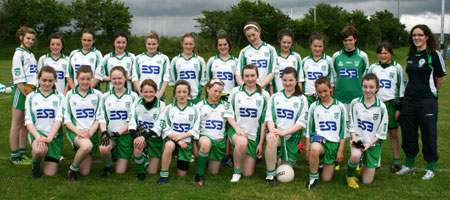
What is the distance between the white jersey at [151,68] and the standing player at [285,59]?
150 centimetres

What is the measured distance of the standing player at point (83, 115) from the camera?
4336 mm

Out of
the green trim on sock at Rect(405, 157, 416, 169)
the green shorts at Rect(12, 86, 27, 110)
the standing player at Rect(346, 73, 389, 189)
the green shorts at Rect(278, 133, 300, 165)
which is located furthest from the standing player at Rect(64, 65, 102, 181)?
the green trim on sock at Rect(405, 157, 416, 169)

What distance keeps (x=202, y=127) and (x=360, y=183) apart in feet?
6.18

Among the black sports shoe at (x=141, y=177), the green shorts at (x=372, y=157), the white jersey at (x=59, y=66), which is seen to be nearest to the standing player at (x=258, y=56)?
the green shorts at (x=372, y=157)

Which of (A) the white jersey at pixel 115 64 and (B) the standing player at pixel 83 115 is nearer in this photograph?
(B) the standing player at pixel 83 115

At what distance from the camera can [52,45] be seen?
16.8 ft

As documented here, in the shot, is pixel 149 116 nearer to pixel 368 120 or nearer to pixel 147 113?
pixel 147 113

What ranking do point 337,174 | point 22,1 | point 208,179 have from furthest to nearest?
point 22,1
point 337,174
point 208,179

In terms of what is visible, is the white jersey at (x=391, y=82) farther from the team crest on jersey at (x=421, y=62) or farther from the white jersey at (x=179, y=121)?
the white jersey at (x=179, y=121)

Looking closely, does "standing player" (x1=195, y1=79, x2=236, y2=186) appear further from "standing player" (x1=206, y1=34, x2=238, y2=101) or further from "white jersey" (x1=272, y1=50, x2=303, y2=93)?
"white jersey" (x1=272, y1=50, x2=303, y2=93)

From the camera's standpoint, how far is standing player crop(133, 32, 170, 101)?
5.19 meters

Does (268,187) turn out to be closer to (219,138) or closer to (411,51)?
(219,138)

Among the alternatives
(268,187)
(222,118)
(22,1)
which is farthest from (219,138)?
(22,1)

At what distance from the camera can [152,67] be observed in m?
5.20
